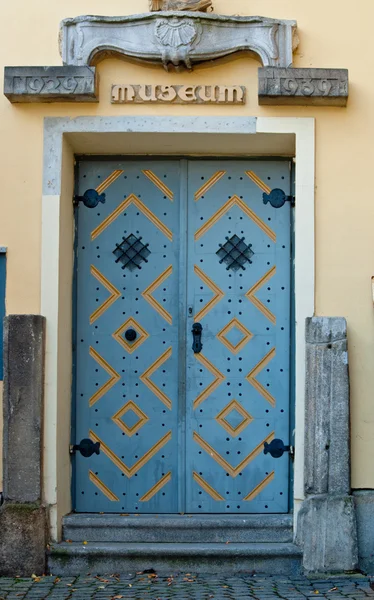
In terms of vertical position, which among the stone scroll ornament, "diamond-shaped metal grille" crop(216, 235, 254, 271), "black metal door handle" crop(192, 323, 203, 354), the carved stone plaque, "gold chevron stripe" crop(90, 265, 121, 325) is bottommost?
"black metal door handle" crop(192, 323, 203, 354)

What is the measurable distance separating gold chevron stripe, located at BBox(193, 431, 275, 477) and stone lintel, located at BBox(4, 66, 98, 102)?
2.63 metres

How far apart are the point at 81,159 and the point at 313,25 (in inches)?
78.1

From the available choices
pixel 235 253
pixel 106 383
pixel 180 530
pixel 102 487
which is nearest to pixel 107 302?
pixel 106 383

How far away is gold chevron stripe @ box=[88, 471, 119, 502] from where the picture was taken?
24.5 feet

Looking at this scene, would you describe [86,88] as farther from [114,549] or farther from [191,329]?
[114,549]

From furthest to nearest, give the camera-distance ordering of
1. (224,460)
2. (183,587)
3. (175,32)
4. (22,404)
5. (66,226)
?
1. (224,460)
2. (66,226)
3. (175,32)
4. (22,404)
5. (183,587)

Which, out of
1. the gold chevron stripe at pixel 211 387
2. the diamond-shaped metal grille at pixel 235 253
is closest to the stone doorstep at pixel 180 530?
the gold chevron stripe at pixel 211 387

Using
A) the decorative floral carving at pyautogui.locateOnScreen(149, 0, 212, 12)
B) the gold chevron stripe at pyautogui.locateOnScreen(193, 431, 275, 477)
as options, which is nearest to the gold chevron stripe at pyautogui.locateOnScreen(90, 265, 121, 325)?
the gold chevron stripe at pyautogui.locateOnScreen(193, 431, 275, 477)

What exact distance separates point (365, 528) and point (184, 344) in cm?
186

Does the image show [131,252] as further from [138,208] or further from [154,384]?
[154,384]

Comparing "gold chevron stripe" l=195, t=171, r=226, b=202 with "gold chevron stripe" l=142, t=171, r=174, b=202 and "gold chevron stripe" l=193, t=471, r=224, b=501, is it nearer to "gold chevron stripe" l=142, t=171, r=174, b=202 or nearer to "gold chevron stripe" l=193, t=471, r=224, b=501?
"gold chevron stripe" l=142, t=171, r=174, b=202

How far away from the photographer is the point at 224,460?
7.46 metres

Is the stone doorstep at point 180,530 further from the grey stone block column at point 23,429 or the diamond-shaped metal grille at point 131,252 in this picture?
the diamond-shaped metal grille at point 131,252

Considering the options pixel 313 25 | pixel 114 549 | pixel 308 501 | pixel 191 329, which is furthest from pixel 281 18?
pixel 114 549
